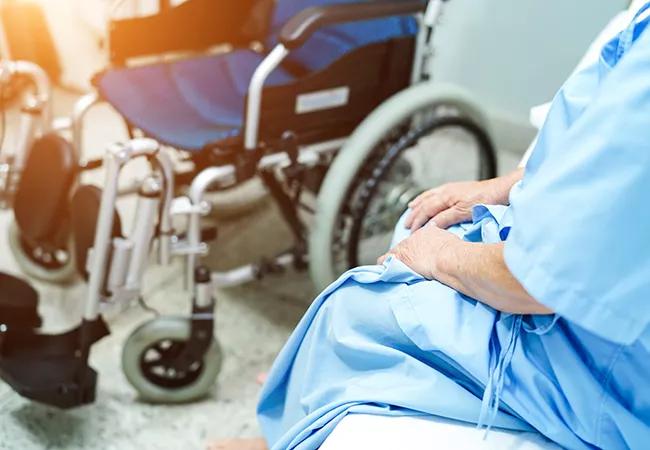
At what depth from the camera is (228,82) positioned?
1648 mm

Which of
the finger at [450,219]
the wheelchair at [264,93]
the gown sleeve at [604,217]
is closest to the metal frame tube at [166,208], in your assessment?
the wheelchair at [264,93]

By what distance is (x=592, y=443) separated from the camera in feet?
2.52

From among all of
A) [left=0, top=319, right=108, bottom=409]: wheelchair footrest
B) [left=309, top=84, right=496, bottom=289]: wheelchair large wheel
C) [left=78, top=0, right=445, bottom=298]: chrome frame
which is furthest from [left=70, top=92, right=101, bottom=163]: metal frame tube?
[left=309, top=84, right=496, bottom=289]: wheelchair large wheel

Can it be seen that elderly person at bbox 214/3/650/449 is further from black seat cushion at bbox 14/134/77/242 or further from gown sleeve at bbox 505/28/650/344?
black seat cushion at bbox 14/134/77/242

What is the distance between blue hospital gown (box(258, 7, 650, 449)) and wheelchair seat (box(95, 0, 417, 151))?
0.60 meters

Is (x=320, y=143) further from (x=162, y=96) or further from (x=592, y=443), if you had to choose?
(x=592, y=443)

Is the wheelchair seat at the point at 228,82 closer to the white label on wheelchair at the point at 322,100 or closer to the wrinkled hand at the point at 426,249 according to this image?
the white label on wheelchair at the point at 322,100

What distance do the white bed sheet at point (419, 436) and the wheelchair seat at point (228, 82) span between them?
30.1 inches

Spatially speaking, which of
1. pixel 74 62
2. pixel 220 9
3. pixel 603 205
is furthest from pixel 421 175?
pixel 74 62

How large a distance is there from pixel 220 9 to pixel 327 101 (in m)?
0.37

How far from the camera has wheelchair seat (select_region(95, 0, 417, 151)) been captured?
4.76 feet

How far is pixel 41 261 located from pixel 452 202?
1.07m

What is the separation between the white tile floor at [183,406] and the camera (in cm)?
135

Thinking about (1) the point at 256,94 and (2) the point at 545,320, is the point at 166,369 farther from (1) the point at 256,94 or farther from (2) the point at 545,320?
(2) the point at 545,320
